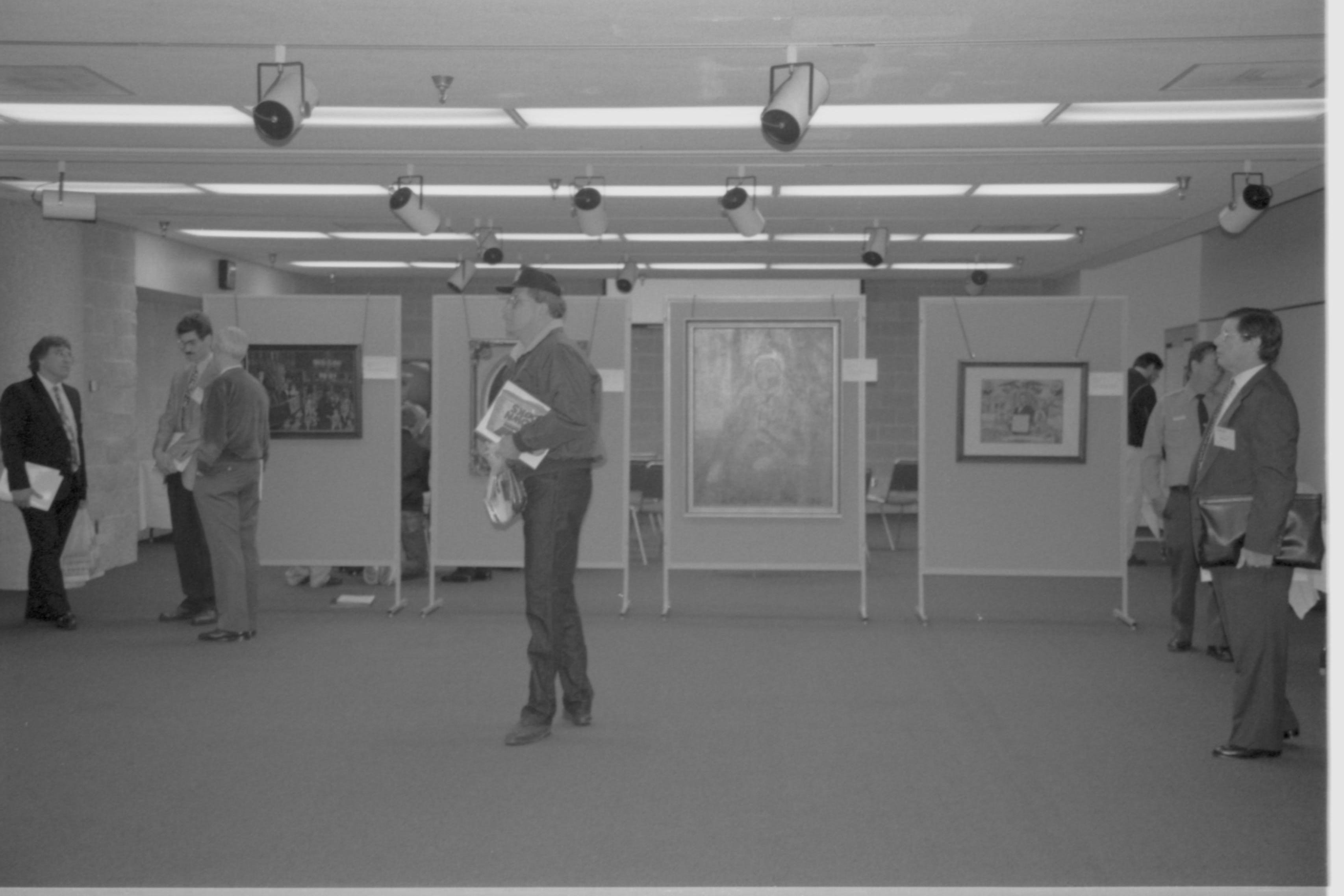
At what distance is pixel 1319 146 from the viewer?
23.8 feet

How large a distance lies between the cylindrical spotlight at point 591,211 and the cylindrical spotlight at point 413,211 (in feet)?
3.16

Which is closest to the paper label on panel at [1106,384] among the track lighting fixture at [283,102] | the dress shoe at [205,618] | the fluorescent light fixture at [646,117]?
the fluorescent light fixture at [646,117]

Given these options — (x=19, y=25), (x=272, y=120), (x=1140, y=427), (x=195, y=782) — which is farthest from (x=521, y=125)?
(x=1140, y=427)

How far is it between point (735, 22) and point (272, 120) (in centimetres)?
190

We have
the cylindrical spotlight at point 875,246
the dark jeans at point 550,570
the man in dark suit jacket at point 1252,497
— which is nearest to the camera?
the man in dark suit jacket at point 1252,497

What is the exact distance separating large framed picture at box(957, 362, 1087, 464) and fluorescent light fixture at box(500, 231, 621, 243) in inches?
181

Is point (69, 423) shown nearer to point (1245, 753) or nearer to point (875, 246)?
point (875, 246)

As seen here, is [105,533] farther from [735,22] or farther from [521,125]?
[735,22]

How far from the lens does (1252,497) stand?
4.70m

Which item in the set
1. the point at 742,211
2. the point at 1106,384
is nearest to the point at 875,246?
the point at 742,211

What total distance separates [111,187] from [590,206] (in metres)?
3.54

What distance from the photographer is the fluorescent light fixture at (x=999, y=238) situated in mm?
11602

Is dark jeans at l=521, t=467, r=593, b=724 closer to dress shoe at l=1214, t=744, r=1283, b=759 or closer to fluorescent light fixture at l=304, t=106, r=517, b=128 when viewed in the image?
dress shoe at l=1214, t=744, r=1283, b=759

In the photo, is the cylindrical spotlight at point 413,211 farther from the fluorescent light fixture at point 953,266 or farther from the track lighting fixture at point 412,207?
the fluorescent light fixture at point 953,266
